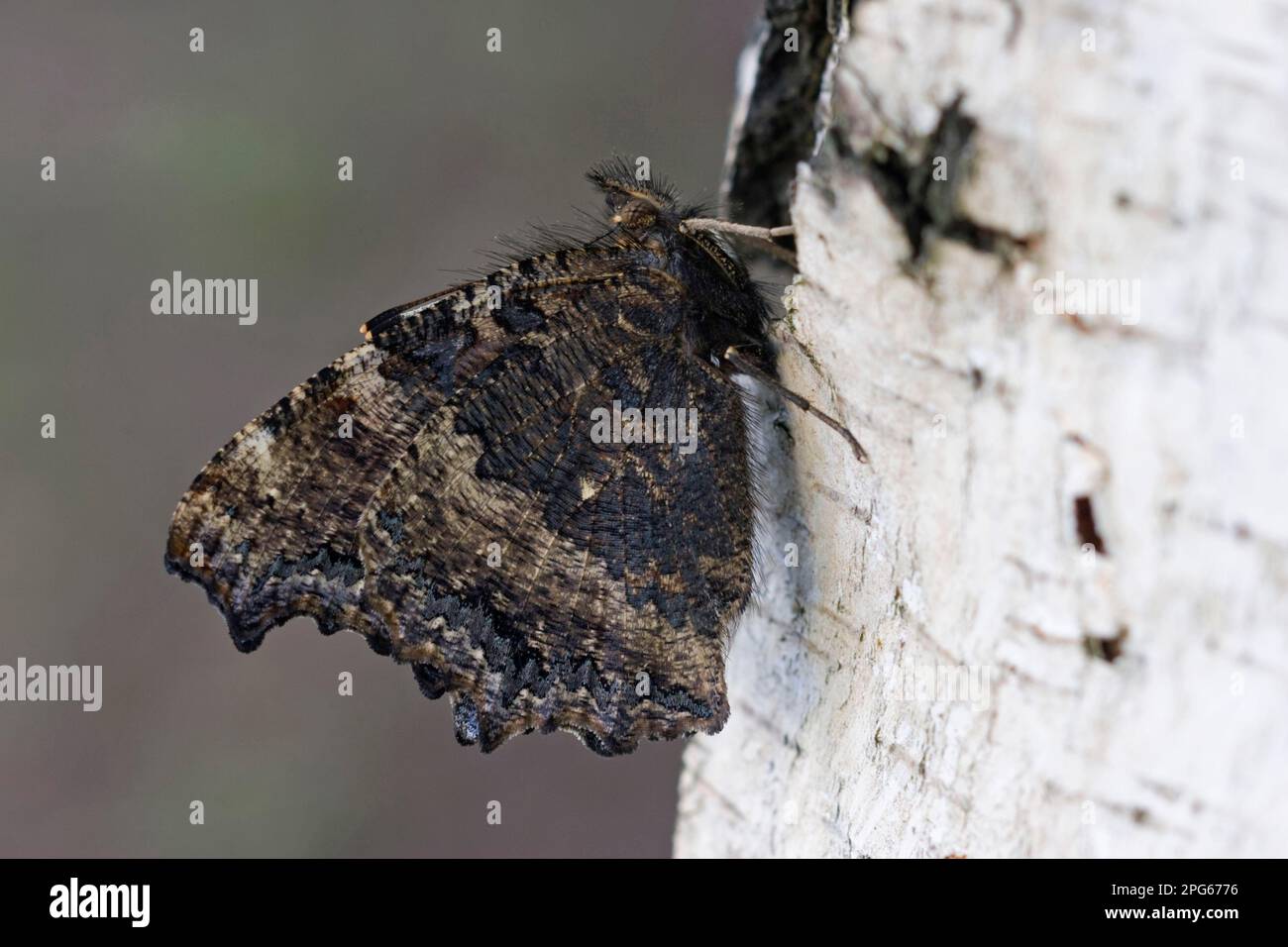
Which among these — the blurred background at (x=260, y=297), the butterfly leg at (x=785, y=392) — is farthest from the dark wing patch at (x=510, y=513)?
the blurred background at (x=260, y=297)

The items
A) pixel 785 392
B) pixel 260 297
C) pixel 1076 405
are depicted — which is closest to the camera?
pixel 1076 405

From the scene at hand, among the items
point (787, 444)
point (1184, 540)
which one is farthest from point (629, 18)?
point (1184, 540)

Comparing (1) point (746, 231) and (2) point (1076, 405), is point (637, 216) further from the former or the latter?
(2) point (1076, 405)

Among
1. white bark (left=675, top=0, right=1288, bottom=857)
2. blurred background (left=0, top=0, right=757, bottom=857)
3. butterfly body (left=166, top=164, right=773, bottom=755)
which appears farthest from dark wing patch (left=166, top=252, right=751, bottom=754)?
blurred background (left=0, top=0, right=757, bottom=857)

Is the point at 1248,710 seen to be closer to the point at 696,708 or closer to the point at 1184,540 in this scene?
the point at 1184,540

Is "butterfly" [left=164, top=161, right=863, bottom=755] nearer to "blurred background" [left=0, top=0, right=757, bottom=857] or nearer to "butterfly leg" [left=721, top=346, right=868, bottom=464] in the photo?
"butterfly leg" [left=721, top=346, right=868, bottom=464]

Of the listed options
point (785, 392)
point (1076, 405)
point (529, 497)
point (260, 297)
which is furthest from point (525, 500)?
point (260, 297)
